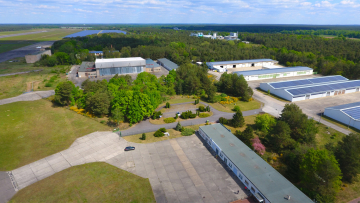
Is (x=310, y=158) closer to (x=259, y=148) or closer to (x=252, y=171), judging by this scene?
(x=252, y=171)

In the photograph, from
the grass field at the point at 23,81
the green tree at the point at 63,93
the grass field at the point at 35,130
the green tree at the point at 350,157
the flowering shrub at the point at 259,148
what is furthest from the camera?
the grass field at the point at 23,81

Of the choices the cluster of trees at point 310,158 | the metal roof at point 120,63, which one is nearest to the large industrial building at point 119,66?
the metal roof at point 120,63

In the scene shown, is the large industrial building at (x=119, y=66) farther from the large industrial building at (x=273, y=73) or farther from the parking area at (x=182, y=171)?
the parking area at (x=182, y=171)

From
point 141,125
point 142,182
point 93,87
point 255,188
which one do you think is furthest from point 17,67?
point 255,188

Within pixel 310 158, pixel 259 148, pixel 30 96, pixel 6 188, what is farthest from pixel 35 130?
pixel 310 158

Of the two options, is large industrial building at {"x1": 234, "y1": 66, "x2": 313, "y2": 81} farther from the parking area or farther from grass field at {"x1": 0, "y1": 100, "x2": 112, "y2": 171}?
grass field at {"x1": 0, "y1": 100, "x2": 112, "y2": 171}

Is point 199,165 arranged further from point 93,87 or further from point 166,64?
point 166,64
